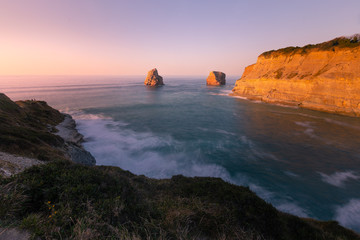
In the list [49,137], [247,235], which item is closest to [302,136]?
[247,235]

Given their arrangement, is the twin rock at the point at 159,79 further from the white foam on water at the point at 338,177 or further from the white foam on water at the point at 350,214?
the white foam on water at the point at 350,214

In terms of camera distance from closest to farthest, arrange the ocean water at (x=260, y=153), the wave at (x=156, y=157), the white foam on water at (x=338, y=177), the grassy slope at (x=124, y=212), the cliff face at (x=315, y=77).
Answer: the grassy slope at (x=124, y=212), the ocean water at (x=260, y=153), the wave at (x=156, y=157), the white foam on water at (x=338, y=177), the cliff face at (x=315, y=77)

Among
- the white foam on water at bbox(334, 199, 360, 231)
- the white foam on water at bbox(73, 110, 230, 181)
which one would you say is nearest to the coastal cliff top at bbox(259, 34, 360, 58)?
the white foam on water at bbox(334, 199, 360, 231)

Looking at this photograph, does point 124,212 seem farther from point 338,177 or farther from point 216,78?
point 216,78

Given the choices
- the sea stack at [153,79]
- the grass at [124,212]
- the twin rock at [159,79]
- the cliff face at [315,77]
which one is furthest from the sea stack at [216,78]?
the grass at [124,212]

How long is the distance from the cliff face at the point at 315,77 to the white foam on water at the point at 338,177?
29.9 m

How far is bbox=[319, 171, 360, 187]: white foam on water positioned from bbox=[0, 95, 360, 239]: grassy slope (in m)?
10.4

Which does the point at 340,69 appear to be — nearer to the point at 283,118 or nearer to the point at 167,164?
the point at 283,118

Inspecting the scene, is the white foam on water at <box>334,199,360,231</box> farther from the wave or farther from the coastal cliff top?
the coastal cliff top

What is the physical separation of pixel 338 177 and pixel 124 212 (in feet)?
73.0

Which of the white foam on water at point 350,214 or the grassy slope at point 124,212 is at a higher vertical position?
the grassy slope at point 124,212

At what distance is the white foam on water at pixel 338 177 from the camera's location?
51.5 feet

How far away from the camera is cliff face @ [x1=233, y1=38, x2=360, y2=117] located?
37.0 metres

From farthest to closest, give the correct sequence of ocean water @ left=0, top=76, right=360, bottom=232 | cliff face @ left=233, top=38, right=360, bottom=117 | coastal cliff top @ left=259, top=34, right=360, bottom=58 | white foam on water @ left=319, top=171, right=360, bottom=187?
coastal cliff top @ left=259, top=34, right=360, bottom=58 < cliff face @ left=233, top=38, right=360, bottom=117 < white foam on water @ left=319, top=171, right=360, bottom=187 < ocean water @ left=0, top=76, right=360, bottom=232
